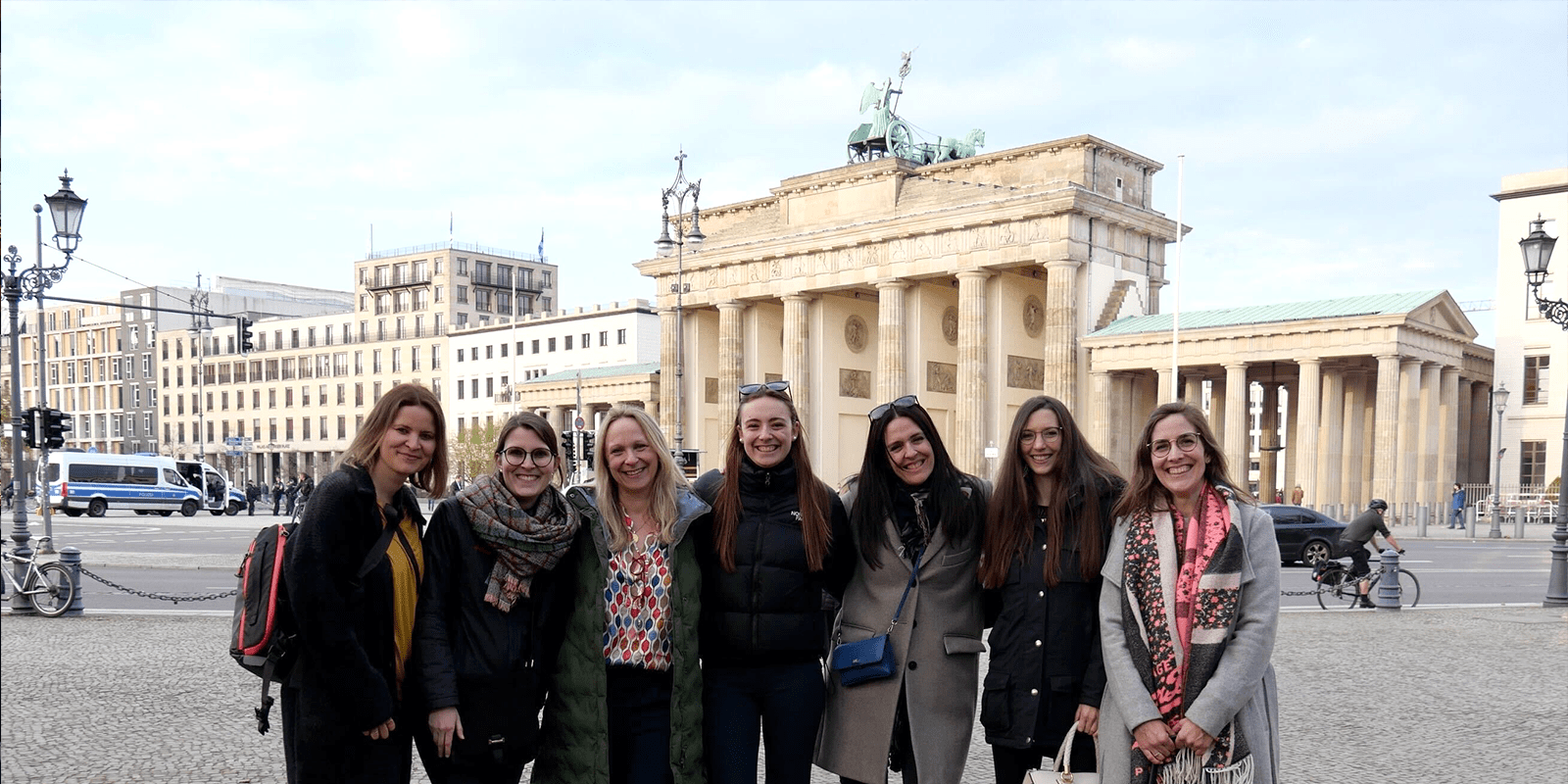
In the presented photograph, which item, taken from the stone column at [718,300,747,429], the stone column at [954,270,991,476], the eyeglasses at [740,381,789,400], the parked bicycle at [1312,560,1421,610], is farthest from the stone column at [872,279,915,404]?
the eyeglasses at [740,381,789,400]

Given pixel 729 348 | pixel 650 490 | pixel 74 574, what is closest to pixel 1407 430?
pixel 729 348

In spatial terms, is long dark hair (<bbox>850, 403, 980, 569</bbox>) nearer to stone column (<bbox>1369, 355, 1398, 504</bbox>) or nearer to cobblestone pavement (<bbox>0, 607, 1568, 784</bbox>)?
cobblestone pavement (<bbox>0, 607, 1568, 784</bbox>)

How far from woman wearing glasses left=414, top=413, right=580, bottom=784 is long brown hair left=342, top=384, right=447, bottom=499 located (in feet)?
0.40

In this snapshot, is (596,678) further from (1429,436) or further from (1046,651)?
(1429,436)

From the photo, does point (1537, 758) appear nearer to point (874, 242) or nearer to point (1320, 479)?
point (1320, 479)

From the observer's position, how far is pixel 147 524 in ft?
124

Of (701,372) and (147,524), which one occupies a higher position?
(701,372)

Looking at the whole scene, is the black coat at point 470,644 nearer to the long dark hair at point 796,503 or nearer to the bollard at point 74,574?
the long dark hair at point 796,503

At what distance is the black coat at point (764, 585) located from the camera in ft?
14.1

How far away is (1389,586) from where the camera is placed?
47.2 feet

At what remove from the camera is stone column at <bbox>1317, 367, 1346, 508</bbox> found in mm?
39812

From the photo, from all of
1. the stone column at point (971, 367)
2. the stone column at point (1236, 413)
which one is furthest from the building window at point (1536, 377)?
the stone column at point (971, 367)

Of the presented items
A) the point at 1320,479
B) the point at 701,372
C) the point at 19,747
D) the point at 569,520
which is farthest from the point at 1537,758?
the point at 701,372

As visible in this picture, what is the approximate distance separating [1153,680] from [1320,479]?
39652mm
